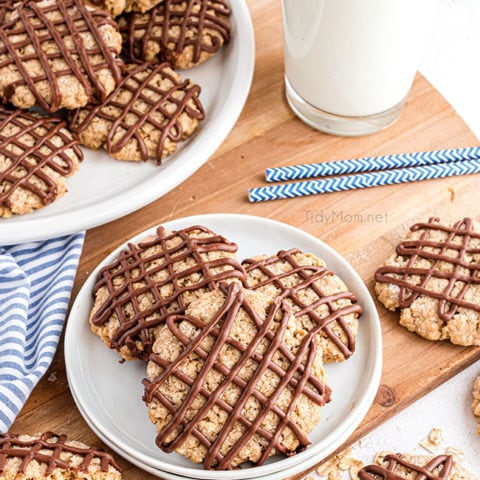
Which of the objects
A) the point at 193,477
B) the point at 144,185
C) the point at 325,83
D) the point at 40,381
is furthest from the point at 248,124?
the point at 193,477

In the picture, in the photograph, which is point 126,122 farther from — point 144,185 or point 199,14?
point 199,14

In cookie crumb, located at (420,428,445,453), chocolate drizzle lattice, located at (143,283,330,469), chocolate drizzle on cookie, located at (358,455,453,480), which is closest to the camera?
chocolate drizzle lattice, located at (143,283,330,469)

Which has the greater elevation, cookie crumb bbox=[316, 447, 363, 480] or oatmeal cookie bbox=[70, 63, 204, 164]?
oatmeal cookie bbox=[70, 63, 204, 164]

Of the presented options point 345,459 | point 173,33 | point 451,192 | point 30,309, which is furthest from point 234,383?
point 173,33

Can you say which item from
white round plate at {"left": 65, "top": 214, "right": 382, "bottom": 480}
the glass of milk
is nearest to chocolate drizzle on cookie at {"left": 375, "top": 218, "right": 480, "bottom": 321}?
white round plate at {"left": 65, "top": 214, "right": 382, "bottom": 480}

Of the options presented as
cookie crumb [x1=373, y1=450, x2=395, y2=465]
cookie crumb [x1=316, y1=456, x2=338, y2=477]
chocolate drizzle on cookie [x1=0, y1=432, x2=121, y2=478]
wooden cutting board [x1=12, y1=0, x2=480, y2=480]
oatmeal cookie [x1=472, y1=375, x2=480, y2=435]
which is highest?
wooden cutting board [x1=12, y1=0, x2=480, y2=480]

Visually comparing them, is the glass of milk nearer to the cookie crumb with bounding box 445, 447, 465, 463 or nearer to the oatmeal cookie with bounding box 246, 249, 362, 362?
the oatmeal cookie with bounding box 246, 249, 362, 362
